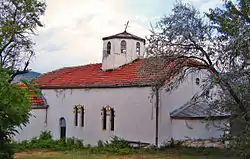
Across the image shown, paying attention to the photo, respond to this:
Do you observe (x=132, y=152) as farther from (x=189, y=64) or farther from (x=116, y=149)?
(x=189, y=64)

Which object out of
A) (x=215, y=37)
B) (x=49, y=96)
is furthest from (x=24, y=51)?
(x=215, y=37)

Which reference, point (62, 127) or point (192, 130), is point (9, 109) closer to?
point (192, 130)

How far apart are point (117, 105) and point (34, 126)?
7.64 meters

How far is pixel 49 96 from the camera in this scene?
26.1 m

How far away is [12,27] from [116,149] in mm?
9578

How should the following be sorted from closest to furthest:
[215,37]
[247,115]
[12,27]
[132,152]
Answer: [247,115], [215,37], [132,152], [12,27]

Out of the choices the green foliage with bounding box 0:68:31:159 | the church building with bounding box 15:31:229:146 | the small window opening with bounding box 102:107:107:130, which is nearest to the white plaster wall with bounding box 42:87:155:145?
the church building with bounding box 15:31:229:146

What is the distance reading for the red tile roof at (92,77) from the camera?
21.3 meters

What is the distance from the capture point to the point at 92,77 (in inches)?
938

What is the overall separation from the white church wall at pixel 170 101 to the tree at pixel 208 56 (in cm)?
266

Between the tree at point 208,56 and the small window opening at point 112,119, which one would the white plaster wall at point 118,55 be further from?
the tree at point 208,56

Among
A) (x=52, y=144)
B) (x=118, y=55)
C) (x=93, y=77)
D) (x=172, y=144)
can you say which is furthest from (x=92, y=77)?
(x=172, y=144)

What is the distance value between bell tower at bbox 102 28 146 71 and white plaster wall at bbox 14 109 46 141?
241 inches

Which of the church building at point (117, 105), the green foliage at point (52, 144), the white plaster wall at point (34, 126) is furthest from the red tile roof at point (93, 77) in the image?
the green foliage at point (52, 144)
